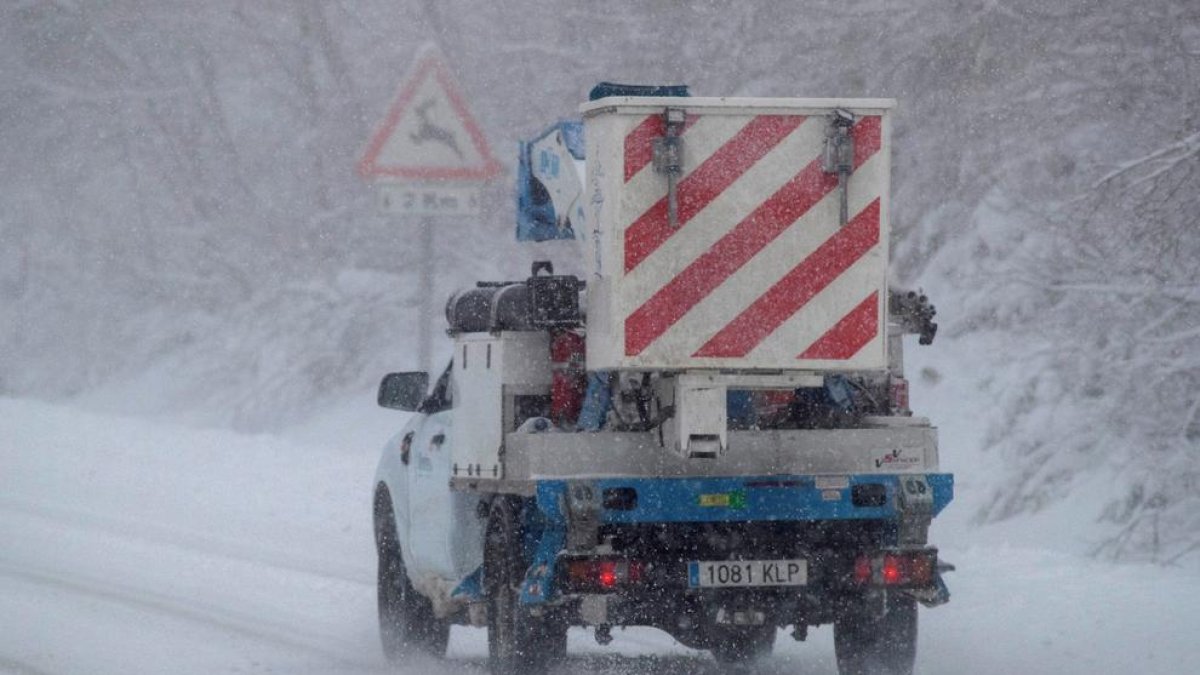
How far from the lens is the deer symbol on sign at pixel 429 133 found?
49.5ft

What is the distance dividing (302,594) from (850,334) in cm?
598

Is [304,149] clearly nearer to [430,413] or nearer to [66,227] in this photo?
[66,227]

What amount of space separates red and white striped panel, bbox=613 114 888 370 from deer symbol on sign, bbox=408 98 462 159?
6.80 meters

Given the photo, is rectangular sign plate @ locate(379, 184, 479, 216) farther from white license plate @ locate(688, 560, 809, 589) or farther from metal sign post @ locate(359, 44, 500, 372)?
white license plate @ locate(688, 560, 809, 589)

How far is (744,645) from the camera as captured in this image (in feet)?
34.6

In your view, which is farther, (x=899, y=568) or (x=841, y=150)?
(x=899, y=568)

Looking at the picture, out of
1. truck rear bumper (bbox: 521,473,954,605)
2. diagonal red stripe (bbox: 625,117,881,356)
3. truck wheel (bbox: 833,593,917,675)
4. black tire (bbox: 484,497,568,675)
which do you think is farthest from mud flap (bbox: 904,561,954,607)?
black tire (bbox: 484,497,568,675)

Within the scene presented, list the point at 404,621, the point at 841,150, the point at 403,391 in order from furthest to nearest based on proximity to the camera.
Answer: the point at 404,621
the point at 403,391
the point at 841,150

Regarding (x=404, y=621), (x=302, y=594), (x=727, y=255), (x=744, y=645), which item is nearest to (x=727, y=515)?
(x=727, y=255)

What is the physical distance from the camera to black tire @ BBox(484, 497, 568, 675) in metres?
8.99

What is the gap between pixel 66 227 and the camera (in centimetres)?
3231

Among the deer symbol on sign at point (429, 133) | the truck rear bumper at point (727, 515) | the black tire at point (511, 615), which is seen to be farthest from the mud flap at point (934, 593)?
the deer symbol on sign at point (429, 133)

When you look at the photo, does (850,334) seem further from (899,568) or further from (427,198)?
(427,198)

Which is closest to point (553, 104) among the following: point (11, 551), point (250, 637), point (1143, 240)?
point (11, 551)
